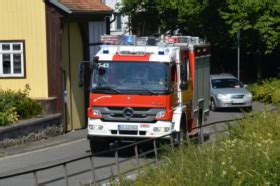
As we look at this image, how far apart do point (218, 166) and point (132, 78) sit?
Result: 31.6 ft

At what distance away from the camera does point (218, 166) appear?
31.1 feet

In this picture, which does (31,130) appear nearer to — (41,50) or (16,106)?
(16,106)

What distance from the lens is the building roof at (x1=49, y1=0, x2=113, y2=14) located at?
27.3 metres

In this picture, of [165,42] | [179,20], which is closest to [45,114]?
[165,42]

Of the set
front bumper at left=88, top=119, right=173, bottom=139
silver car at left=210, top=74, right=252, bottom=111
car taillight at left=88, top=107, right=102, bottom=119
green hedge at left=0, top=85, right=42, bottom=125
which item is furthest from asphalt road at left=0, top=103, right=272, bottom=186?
silver car at left=210, top=74, right=252, bottom=111

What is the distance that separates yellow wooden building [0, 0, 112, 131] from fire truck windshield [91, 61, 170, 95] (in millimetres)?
7882

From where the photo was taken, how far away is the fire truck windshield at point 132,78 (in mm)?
18906

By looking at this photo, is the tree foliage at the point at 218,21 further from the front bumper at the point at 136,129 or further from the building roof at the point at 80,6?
the front bumper at the point at 136,129

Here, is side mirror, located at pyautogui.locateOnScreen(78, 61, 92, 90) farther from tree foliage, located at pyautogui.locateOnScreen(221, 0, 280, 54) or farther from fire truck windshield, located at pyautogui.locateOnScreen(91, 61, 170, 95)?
tree foliage, located at pyautogui.locateOnScreen(221, 0, 280, 54)

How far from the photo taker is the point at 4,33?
2775 cm

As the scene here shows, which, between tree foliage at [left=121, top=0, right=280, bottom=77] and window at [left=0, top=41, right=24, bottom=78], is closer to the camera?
window at [left=0, top=41, right=24, bottom=78]

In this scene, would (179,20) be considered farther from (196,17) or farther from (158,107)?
(158,107)

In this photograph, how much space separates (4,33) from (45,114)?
3346 mm

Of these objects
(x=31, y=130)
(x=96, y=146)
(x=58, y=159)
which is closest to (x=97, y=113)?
(x=96, y=146)
